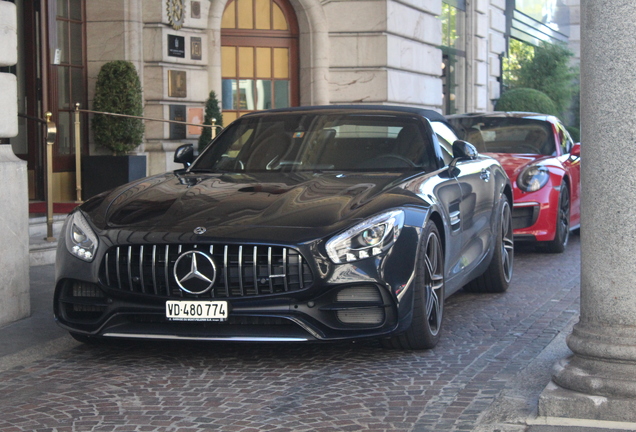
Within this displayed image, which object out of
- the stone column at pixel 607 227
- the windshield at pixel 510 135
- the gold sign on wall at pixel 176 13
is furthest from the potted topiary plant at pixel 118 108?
the stone column at pixel 607 227

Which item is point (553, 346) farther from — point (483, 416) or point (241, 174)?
point (241, 174)

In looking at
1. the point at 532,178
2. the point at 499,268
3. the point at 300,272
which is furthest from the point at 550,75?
the point at 300,272

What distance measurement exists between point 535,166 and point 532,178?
0.54ft

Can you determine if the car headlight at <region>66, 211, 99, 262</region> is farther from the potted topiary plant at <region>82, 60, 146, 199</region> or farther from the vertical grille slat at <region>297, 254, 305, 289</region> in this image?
the potted topiary plant at <region>82, 60, 146, 199</region>

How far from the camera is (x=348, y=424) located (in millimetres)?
4289

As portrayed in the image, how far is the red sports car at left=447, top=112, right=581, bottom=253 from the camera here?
1066cm

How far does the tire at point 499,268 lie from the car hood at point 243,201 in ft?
6.74

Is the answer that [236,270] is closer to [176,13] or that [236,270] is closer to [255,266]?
[255,266]

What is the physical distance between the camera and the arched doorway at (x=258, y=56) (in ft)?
58.6

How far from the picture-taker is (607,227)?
4.27 m

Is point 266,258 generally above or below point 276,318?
above

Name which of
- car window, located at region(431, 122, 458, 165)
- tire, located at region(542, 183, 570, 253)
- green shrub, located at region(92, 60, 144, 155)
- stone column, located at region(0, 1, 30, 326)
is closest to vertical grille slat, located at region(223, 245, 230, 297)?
stone column, located at region(0, 1, 30, 326)

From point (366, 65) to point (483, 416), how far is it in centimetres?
1522

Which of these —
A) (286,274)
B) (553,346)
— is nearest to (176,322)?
(286,274)
